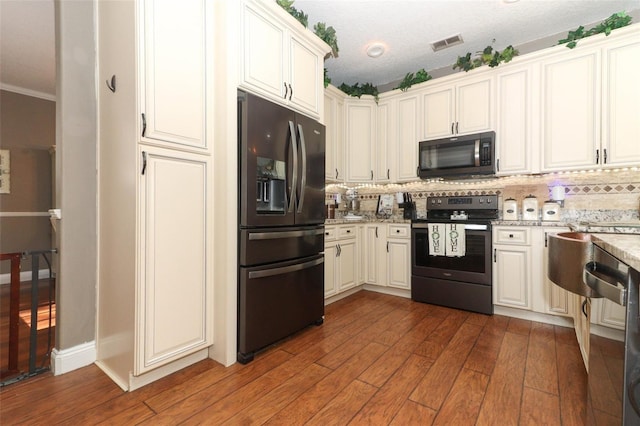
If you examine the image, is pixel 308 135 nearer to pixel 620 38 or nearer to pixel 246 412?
pixel 246 412

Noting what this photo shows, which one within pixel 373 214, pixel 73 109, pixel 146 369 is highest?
pixel 73 109

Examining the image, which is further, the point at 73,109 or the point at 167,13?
the point at 73,109

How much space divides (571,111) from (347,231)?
2371 mm

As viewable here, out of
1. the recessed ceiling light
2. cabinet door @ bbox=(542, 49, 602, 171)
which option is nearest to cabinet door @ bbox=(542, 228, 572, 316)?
cabinet door @ bbox=(542, 49, 602, 171)

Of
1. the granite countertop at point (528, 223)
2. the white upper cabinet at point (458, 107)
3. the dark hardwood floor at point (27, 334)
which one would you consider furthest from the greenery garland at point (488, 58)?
the dark hardwood floor at point (27, 334)

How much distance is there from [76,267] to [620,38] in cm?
Answer: 449

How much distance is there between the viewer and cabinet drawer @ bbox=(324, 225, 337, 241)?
297cm

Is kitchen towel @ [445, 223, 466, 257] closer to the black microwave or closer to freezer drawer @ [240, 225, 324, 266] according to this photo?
the black microwave

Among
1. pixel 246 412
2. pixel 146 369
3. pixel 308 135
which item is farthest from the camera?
pixel 308 135

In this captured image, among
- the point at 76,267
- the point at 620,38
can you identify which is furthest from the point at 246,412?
the point at 620,38

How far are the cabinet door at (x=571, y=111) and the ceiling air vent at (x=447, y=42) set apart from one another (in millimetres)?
844

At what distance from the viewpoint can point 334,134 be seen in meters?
3.59

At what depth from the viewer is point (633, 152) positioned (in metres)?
2.43

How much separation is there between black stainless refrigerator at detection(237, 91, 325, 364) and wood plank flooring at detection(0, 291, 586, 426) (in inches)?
9.1
